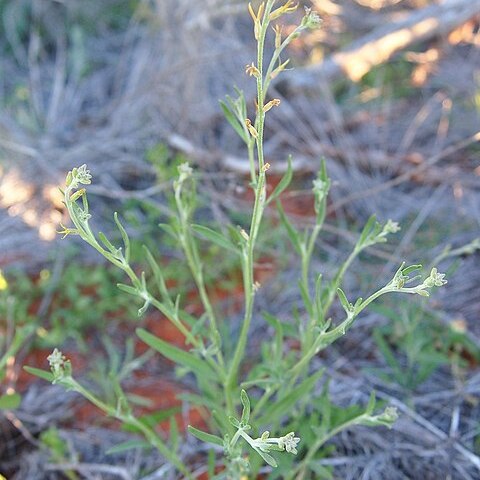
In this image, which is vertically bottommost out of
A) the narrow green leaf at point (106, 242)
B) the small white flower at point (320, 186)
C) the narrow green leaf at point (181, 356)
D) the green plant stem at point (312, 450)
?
the green plant stem at point (312, 450)

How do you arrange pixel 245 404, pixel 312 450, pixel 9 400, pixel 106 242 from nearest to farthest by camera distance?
pixel 245 404
pixel 106 242
pixel 312 450
pixel 9 400

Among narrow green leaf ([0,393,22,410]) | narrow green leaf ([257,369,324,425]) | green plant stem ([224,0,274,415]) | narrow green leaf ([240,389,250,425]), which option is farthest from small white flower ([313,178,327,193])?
narrow green leaf ([0,393,22,410])

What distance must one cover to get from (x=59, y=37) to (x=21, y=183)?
137 cm

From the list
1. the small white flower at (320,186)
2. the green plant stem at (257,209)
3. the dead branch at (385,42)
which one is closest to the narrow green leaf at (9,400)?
the green plant stem at (257,209)

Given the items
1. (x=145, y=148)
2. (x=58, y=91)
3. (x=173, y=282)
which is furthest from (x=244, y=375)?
(x=58, y=91)

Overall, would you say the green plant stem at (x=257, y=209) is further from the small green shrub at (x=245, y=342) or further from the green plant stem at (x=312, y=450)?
the green plant stem at (x=312, y=450)

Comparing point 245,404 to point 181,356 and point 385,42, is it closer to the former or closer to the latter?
point 181,356

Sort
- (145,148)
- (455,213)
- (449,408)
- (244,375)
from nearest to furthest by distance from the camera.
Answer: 1. (449,408)
2. (244,375)
3. (455,213)
4. (145,148)

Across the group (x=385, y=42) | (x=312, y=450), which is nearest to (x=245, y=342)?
(x=312, y=450)

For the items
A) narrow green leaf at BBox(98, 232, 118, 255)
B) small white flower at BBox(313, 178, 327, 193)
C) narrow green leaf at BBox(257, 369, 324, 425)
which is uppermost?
narrow green leaf at BBox(98, 232, 118, 255)

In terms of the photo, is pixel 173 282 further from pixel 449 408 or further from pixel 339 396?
pixel 449 408

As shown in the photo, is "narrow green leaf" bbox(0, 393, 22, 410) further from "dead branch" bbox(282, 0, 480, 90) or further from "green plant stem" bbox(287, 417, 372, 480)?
"dead branch" bbox(282, 0, 480, 90)

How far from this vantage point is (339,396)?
1.90 m

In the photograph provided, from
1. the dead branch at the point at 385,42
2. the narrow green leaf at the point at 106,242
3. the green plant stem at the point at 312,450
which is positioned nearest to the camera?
the narrow green leaf at the point at 106,242
